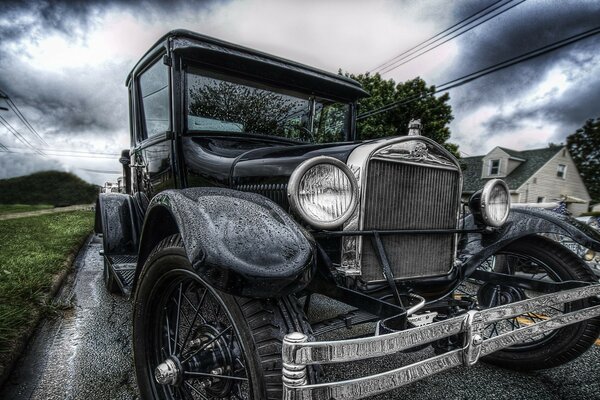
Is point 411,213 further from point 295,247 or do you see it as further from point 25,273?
point 25,273

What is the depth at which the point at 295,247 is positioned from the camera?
1.15 m

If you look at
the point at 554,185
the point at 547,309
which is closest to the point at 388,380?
the point at 547,309

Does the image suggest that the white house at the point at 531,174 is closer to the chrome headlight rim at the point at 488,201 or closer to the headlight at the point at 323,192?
the chrome headlight rim at the point at 488,201

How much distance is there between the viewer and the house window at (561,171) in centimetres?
2197

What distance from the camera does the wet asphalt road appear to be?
1.86m

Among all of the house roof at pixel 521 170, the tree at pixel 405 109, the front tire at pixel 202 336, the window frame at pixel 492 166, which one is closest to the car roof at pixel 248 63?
the front tire at pixel 202 336

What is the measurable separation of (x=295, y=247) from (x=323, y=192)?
1.20 feet

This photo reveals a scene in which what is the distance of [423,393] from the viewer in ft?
6.12

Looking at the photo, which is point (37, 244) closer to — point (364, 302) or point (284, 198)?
point (284, 198)

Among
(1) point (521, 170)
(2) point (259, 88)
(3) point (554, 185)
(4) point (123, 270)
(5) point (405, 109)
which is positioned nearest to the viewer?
(4) point (123, 270)

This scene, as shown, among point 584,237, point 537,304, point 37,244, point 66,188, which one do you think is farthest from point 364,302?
point 66,188

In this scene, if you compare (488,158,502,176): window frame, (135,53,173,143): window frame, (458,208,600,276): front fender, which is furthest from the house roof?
(135,53,173,143): window frame

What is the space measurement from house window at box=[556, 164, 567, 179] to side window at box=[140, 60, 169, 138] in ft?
85.9

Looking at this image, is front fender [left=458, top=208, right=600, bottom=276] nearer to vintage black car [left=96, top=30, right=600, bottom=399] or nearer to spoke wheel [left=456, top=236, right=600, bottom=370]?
vintage black car [left=96, top=30, right=600, bottom=399]
